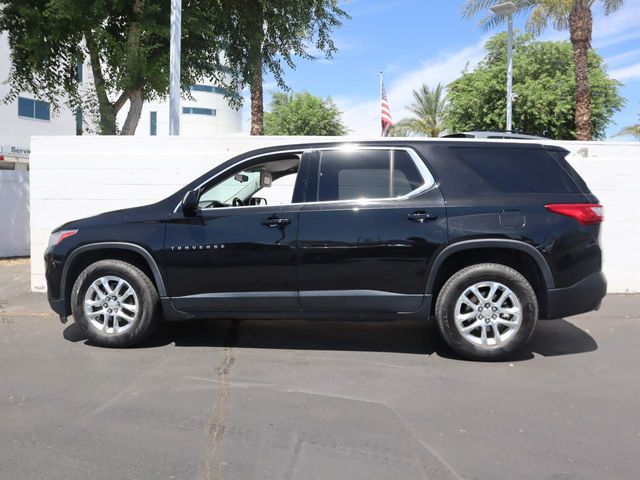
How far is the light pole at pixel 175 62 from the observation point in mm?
9203

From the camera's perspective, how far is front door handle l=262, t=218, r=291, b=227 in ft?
16.6

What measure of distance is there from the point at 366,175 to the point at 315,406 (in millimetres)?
2105

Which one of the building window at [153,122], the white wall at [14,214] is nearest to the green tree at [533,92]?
the white wall at [14,214]

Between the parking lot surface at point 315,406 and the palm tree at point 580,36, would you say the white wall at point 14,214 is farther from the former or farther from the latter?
the palm tree at point 580,36

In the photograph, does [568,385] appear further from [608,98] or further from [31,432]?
[608,98]

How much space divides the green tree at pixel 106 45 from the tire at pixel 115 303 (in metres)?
6.00

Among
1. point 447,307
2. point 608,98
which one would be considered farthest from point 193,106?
point 447,307

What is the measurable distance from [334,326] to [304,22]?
8.57 meters

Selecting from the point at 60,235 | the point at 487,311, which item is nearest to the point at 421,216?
the point at 487,311

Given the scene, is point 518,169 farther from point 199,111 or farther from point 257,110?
point 199,111

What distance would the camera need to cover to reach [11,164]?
31.8m

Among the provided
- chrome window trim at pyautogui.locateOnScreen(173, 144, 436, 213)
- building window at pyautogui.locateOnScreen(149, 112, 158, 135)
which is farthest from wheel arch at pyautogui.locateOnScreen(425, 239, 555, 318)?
building window at pyautogui.locateOnScreen(149, 112, 158, 135)

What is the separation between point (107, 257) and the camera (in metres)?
5.52

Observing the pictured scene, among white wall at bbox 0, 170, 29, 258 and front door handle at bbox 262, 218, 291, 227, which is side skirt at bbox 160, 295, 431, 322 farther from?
white wall at bbox 0, 170, 29, 258
